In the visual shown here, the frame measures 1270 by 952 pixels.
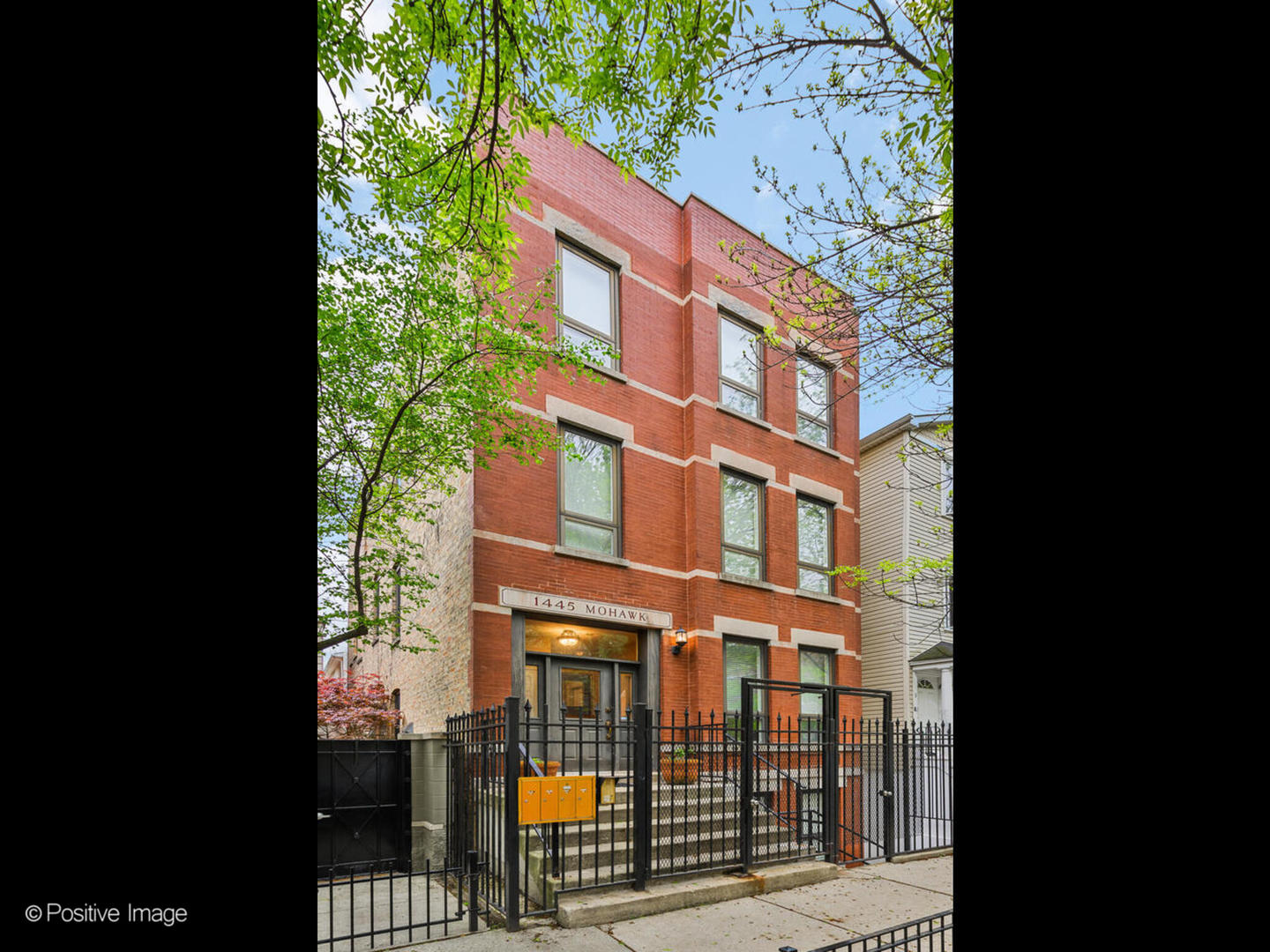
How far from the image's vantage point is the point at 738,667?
1271 centimetres

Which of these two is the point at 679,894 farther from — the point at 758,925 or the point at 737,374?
the point at 737,374

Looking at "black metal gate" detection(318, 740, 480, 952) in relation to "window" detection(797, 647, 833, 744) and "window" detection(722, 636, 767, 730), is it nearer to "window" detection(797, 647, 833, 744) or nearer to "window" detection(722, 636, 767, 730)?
"window" detection(722, 636, 767, 730)

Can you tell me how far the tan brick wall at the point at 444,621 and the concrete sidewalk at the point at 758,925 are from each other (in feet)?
13.4

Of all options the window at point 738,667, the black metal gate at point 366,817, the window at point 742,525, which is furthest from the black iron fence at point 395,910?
the window at point 742,525

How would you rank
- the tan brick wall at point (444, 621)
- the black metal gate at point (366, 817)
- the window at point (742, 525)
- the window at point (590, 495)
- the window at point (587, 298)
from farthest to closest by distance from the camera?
the window at point (742, 525) → the window at point (587, 298) → the window at point (590, 495) → the tan brick wall at point (444, 621) → the black metal gate at point (366, 817)

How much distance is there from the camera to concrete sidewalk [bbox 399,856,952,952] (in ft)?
19.0

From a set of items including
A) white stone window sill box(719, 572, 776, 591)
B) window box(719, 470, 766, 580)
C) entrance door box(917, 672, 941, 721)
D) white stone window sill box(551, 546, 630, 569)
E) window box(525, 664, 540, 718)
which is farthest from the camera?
entrance door box(917, 672, 941, 721)

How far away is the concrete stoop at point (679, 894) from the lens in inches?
250

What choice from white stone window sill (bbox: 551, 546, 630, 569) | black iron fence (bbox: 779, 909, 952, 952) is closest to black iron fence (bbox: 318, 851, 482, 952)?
black iron fence (bbox: 779, 909, 952, 952)

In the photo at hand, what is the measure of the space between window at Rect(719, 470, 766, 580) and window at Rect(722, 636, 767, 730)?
1130mm

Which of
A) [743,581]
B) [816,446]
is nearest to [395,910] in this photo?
[743,581]

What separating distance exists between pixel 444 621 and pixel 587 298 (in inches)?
212

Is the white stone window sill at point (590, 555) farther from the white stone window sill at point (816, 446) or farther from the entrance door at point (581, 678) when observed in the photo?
the white stone window sill at point (816, 446)

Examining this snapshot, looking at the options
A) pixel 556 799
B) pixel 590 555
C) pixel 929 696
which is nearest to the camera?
pixel 556 799
